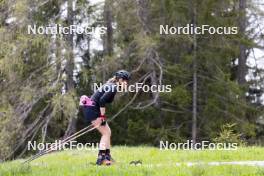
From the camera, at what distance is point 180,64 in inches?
1043

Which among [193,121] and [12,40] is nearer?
[12,40]

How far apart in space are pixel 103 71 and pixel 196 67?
5142 mm

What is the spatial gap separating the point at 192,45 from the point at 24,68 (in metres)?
8.74

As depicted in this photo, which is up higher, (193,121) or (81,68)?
(81,68)

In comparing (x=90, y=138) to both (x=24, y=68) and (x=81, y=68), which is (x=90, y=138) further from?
(x=24, y=68)

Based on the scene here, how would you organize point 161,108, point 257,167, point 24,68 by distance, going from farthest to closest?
point 161,108 → point 24,68 → point 257,167

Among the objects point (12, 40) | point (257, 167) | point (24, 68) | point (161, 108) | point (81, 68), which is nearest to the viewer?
point (257, 167)

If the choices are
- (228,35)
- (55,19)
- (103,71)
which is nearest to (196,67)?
(228,35)

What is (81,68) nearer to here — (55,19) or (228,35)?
(55,19)

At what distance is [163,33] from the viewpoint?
83.6 ft

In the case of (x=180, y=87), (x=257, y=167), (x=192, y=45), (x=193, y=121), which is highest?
(x=192, y=45)

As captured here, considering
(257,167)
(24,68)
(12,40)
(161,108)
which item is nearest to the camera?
(257,167)

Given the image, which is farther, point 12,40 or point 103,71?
point 103,71

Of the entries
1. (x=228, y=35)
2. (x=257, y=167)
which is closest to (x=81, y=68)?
(x=228, y=35)
